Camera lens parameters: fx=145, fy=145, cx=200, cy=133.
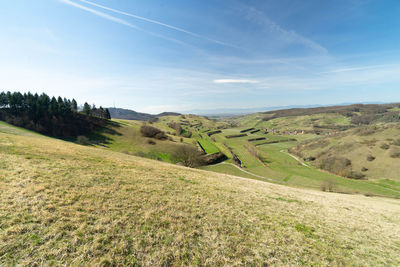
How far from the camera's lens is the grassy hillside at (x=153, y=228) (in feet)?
20.9

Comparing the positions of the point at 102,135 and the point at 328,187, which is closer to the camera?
the point at 328,187

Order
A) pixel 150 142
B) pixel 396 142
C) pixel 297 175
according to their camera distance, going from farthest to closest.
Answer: pixel 396 142 < pixel 150 142 < pixel 297 175

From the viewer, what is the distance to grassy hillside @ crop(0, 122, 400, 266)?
6359mm

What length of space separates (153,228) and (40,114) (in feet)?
342

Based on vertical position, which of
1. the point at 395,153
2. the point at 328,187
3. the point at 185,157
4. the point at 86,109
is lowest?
the point at 328,187

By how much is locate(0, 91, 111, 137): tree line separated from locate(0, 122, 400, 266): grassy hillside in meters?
82.3

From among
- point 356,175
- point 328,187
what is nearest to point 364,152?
point 356,175

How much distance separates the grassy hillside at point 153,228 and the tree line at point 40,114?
82.3 m

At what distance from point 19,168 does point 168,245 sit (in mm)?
15465

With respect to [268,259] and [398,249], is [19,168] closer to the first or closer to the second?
[268,259]

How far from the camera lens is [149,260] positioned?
6320 millimetres

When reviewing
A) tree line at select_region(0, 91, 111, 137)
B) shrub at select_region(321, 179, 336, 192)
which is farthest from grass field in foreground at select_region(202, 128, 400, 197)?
tree line at select_region(0, 91, 111, 137)

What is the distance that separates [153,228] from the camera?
8273 millimetres

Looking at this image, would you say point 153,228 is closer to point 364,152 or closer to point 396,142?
point 364,152
